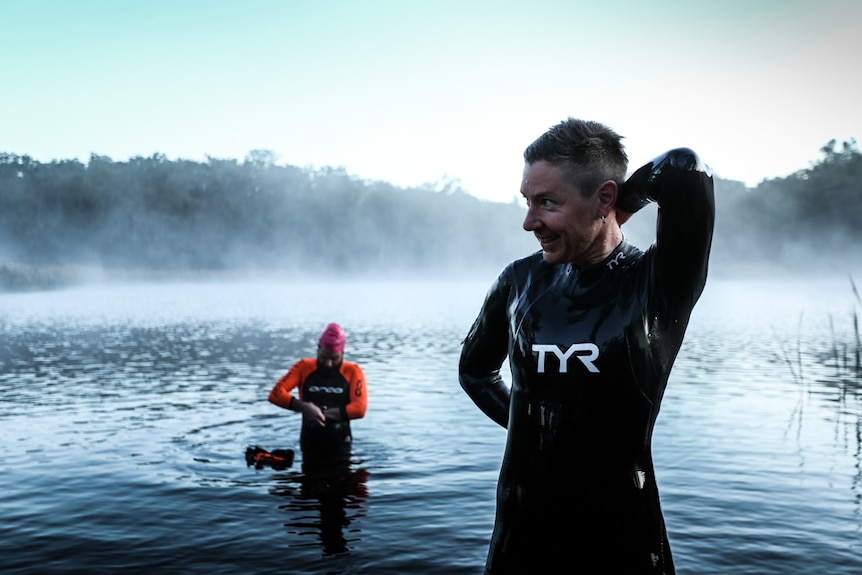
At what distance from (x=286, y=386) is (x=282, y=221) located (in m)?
141

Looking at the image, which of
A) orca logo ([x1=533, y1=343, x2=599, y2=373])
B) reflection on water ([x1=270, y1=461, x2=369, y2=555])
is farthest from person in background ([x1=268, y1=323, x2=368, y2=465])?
orca logo ([x1=533, y1=343, x2=599, y2=373])

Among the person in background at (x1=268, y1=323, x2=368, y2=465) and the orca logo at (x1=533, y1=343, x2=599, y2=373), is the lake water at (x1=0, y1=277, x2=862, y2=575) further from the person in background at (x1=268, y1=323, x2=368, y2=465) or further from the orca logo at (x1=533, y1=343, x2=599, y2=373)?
the orca logo at (x1=533, y1=343, x2=599, y2=373)

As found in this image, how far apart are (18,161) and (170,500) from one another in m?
140

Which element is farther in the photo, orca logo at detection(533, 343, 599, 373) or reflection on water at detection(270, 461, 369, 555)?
reflection on water at detection(270, 461, 369, 555)

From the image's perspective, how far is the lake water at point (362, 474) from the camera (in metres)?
7.50

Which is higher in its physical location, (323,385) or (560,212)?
→ (560,212)

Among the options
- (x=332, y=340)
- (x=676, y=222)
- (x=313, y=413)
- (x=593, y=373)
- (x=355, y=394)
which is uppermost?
(x=676, y=222)

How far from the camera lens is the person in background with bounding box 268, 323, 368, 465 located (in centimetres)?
1048

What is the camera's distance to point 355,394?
1077 centimetres

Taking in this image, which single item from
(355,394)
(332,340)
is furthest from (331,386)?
(332,340)

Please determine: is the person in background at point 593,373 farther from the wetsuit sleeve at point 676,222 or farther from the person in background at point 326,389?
the person in background at point 326,389

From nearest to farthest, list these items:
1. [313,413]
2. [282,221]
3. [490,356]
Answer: [490,356]
[313,413]
[282,221]

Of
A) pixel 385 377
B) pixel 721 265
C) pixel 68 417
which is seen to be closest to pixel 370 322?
pixel 385 377

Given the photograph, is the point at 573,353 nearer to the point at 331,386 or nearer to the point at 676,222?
the point at 676,222
